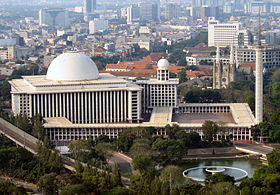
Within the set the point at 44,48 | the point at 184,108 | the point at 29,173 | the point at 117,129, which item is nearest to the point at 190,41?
the point at 44,48

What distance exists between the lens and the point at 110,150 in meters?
45.6

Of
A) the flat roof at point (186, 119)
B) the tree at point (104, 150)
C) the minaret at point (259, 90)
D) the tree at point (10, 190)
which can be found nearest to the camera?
the tree at point (10, 190)

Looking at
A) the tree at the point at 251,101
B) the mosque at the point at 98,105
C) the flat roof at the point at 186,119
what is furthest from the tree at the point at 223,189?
the tree at the point at 251,101

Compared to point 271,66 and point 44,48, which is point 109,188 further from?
point 44,48

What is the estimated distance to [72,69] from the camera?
5809 centimetres

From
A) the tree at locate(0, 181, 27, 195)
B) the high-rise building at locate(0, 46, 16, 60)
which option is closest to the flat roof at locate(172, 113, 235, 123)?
the tree at locate(0, 181, 27, 195)

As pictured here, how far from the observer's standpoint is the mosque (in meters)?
53.6

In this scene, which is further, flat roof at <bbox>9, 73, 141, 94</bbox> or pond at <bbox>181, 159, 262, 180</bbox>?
flat roof at <bbox>9, 73, 141, 94</bbox>

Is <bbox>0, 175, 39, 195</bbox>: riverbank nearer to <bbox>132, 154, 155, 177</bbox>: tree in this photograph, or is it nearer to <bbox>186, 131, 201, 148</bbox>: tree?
<bbox>132, 154, 155, 177</bbox>: tree

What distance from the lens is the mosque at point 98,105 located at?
5359cm

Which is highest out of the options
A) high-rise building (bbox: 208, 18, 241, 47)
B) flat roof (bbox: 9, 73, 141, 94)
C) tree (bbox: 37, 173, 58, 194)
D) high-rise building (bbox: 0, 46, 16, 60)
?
high-rise building (bbox: 208, 18, 241, 47)

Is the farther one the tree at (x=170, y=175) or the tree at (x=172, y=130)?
the tree at (x=172, y=130)

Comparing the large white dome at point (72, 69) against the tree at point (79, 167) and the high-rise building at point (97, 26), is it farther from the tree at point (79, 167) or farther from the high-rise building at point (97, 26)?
the high-rise building at point (97, 26)

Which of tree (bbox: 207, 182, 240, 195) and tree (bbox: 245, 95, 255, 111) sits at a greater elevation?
tree (bbox: 245, 95, 255, 111)
